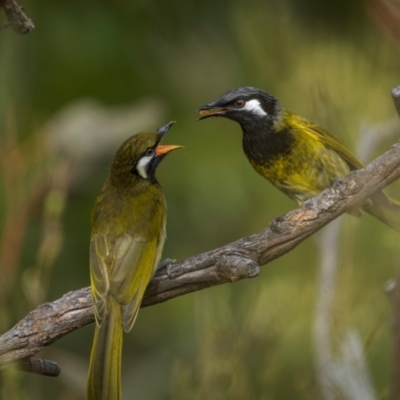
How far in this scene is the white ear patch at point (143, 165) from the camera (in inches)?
147

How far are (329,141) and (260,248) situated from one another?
1.14 meters

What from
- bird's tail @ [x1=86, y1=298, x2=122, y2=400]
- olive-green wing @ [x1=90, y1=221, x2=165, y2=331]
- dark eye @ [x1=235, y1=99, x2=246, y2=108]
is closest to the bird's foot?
olive-green wing @ [x1=90, y1=221, x2=165, y2=331]

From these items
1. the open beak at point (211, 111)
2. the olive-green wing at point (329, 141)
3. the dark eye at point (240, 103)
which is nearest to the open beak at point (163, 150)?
the open beak at point (211, 111)

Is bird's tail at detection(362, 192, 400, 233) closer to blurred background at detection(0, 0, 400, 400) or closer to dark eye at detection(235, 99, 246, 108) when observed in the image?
blurred background at detection(0, 0, 400, 400)

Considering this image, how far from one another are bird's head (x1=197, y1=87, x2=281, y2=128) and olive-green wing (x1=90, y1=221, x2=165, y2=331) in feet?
2.22

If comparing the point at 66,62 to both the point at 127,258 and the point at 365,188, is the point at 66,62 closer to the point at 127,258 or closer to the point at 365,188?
the point at 127,258

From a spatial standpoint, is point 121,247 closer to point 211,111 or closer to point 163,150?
point 163,150

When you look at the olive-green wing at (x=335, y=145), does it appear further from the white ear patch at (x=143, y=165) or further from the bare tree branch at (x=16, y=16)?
the bare tree branch at (x=16, y=16)

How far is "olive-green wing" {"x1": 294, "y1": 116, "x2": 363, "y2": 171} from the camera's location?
385 cm

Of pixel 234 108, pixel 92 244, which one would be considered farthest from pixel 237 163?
pixel 92 244

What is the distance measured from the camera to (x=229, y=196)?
5727 mm

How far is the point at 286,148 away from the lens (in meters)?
3.89

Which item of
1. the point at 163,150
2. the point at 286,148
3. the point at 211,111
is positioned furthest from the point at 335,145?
the point at 163,150

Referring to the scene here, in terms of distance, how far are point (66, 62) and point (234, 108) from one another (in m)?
2.39
